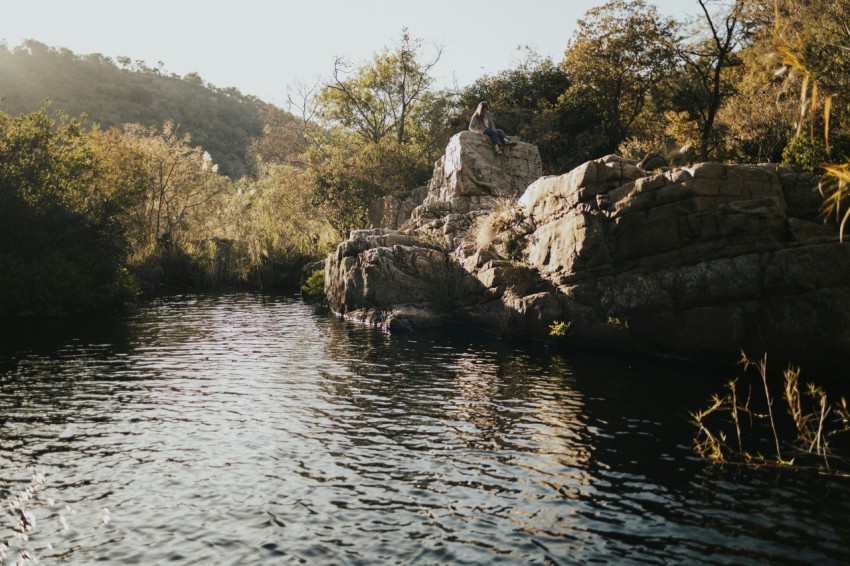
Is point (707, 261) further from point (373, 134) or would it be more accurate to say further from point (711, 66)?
point (373, 134)

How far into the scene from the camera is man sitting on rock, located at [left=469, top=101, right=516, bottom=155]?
3472 cm

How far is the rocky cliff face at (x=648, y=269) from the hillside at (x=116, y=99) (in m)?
66.8

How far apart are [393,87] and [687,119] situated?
2479 centimetres

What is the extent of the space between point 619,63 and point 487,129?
39.7ft

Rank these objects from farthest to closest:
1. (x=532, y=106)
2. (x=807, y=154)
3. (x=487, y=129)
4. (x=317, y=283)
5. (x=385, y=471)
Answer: (x=532, y=106)
(x=317, y=283)
(x=487, y=129)
(x=807, y=154)
(x=385, y=471)

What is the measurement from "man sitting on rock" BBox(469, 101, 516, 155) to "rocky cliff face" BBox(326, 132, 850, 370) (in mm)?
7803

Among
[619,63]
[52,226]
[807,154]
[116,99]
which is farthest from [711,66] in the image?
[116,99]

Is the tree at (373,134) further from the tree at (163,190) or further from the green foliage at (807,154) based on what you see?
the green foliage at (807,154)

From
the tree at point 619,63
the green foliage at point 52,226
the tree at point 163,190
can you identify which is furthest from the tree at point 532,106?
the green foliage at point 52,226

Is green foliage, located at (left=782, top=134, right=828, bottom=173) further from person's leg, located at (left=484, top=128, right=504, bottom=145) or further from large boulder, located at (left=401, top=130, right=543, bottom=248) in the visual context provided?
person's leg, located at (left=484, top=128, right=504, bottom=145)

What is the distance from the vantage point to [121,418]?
14086mm

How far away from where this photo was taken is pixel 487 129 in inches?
1373

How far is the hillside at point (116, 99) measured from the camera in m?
87.1

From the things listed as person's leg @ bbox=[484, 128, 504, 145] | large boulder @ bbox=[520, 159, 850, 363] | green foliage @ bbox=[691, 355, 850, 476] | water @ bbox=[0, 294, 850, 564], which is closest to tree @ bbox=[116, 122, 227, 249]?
person's leg @ bbox=[484, 128, 504, 145]
